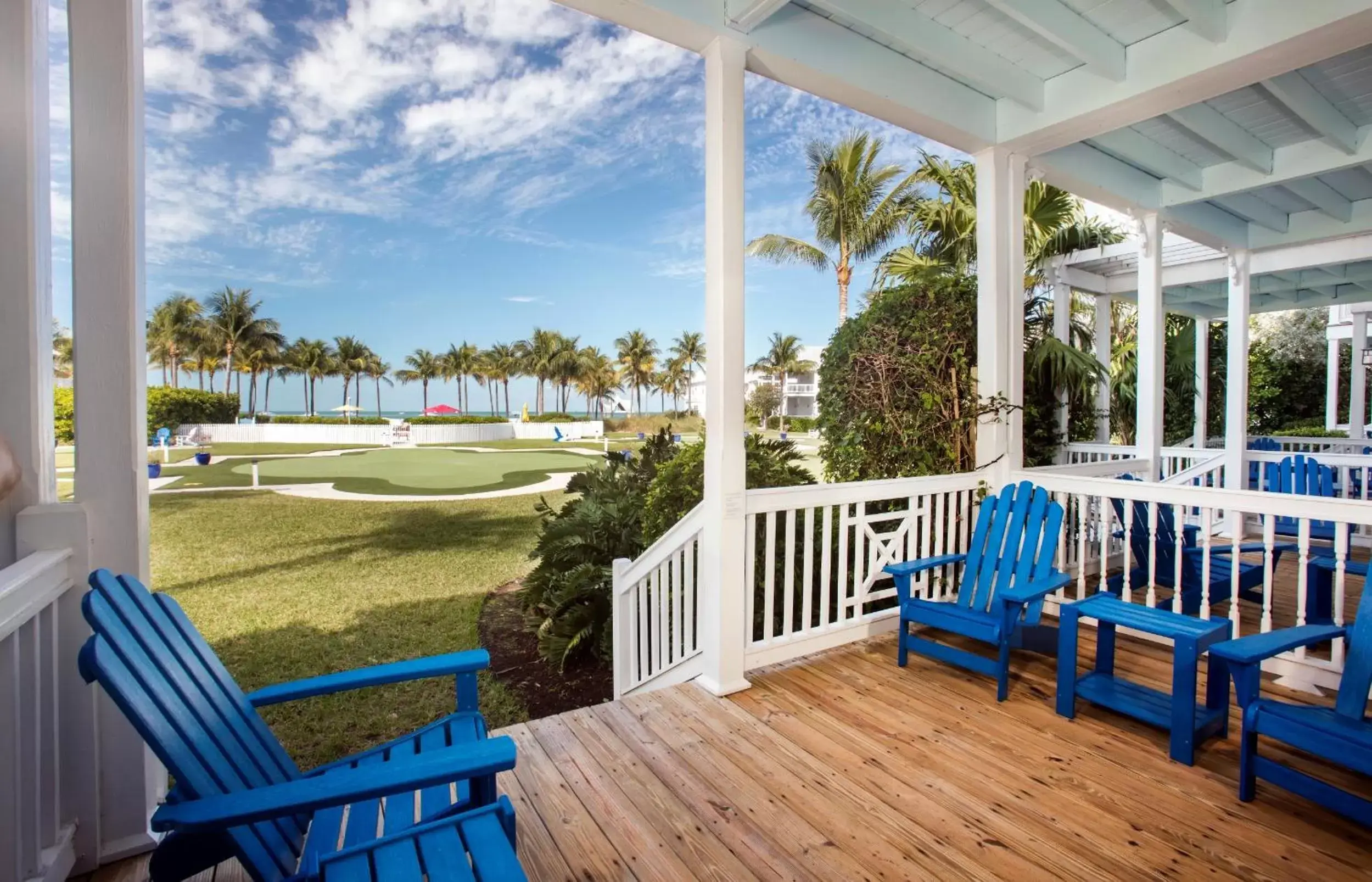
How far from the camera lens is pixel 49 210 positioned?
169 cm

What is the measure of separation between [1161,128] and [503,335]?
2489 centimetres

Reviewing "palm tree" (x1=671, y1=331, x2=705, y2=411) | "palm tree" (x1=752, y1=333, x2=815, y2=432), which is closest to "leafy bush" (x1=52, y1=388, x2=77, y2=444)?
"palm tree" (x1=752, y1=333, x2=815, y2=432)

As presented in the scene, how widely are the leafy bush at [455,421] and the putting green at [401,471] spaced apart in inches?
42.5

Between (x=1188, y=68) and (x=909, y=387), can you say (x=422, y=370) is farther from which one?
(x=1188, y=68)

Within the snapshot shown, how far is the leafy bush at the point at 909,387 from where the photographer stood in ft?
13.4

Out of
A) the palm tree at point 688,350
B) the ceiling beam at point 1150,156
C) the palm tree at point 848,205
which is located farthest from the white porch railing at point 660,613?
the palm tree at point 688,350

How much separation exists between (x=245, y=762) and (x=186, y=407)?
19.0 meters

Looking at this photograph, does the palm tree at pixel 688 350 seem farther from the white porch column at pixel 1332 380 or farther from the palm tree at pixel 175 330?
the palm tree at pixel 175 330

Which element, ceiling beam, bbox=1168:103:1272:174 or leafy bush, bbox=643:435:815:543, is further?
leafy bush, bbox=643:435:815:543

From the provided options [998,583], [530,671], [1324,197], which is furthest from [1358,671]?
Result: [530,671]

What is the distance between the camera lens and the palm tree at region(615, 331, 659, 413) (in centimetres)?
2544

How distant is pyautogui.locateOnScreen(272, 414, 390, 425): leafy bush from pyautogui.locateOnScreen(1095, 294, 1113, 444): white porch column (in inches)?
863

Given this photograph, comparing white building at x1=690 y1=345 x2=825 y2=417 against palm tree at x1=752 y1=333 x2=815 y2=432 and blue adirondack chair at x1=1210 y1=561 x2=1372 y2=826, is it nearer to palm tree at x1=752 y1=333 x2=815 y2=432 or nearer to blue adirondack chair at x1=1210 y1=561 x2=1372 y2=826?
palm tree at x1=752 y1=333 x2=815 y2=432

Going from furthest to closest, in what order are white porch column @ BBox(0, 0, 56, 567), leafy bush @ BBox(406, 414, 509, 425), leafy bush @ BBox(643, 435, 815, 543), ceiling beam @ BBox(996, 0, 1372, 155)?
1. leafy bush @ BBox(406, 414, 509, 425)
2. leafy bush @ BBox(643, 435, 815, 543)
3. ceiling beam @ BBox(996, 0, 1372, 155)
4. white porch column @ BBox(0, 0, 56, 567)
